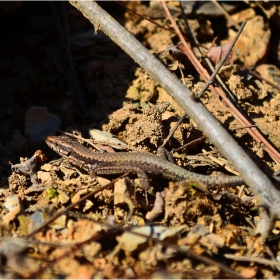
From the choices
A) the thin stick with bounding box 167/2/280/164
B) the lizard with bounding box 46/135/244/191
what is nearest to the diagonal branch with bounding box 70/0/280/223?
the lizard with bounding box 46/135/244/191

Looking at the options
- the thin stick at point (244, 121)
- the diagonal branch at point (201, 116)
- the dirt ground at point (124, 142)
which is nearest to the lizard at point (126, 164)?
the dirt ground at point (124, 142)

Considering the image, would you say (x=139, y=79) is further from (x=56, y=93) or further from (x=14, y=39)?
(x=14, y=39)

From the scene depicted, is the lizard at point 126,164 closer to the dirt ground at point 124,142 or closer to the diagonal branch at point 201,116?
the dirt ground at point 124,142

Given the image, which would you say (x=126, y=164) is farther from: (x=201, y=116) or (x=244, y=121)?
(x=244, y=121)

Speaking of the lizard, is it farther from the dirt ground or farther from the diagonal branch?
the diagonal branch

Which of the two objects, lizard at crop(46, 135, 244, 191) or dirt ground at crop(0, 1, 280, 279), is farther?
lizard at crop(46, 135, 244, 191)

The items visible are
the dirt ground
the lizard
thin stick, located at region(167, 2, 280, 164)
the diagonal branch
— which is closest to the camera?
the dirt ground

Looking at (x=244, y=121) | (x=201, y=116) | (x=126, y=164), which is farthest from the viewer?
(x=244, y=121)

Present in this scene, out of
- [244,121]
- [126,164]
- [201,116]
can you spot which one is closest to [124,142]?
[126,164]
